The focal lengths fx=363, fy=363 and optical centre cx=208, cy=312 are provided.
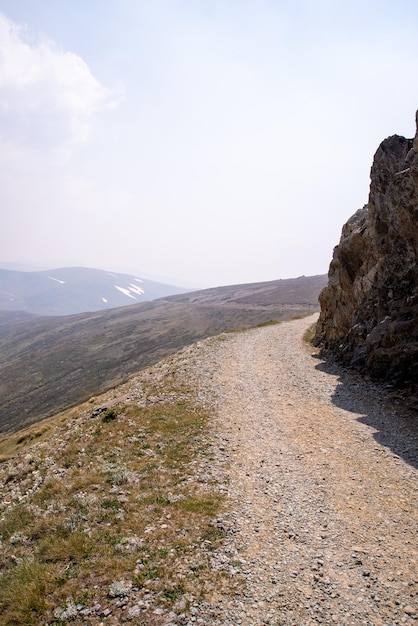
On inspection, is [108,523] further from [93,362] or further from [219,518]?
[93,362]

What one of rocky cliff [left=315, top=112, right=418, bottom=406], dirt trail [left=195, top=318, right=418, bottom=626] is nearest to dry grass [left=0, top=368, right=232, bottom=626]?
dirt trail [left=195, top=318, right=418, bottom=626]

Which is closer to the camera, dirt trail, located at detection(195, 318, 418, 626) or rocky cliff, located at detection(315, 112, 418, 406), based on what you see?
dirt trail, located at detection(195, 318, 418, 626)

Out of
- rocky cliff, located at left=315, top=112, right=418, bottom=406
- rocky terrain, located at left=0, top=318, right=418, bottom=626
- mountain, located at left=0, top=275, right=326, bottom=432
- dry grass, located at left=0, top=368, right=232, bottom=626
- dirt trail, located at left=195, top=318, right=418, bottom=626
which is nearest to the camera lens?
dirt trail, located at left=195, top=318, right=418, bottom=626

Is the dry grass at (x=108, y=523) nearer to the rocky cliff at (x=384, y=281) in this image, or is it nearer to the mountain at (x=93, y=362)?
the rocky cliff at (x=384, y=281)

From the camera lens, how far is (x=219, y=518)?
1261 centimetres

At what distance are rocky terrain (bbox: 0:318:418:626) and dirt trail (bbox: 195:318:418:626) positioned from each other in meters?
0.05

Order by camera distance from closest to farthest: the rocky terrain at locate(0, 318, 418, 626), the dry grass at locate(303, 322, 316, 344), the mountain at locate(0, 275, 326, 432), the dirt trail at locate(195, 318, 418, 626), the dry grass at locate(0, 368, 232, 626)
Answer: the dirt trail at locate(195, 318, 418, 626) → the rocky terrain at locate(0, 318, 418, 626) → the dry grass at locate(0, 368, 232, 626) → the dry grass at locate(303, 322, 316, 344) → the mountain at locate(0, 275, 326, 432)

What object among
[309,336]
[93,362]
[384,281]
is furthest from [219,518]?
[93,362]

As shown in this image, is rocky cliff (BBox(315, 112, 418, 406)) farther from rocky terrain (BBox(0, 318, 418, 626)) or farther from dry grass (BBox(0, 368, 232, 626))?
dry grass (BBox(0, 368, 232, 626))

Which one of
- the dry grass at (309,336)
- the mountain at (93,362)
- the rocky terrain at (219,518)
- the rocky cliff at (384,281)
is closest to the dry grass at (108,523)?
the rocky terrain at (219,518)

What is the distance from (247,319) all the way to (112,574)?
163811mm

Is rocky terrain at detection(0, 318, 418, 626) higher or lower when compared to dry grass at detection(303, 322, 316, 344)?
lower

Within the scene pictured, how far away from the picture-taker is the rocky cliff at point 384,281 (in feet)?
86.6

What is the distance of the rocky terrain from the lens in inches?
364
